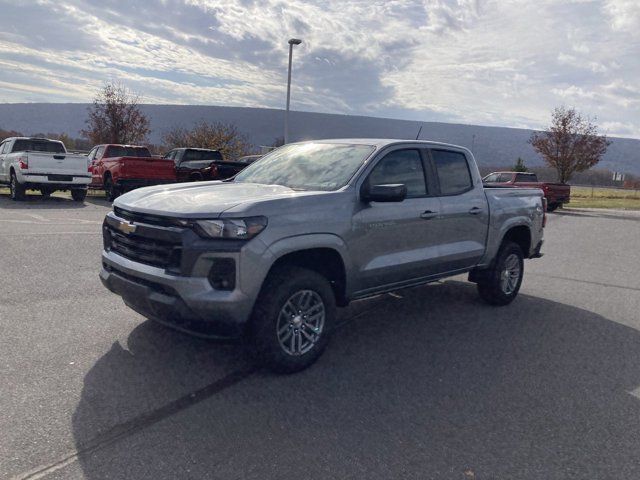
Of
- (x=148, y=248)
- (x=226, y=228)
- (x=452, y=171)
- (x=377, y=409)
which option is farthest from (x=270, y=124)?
(x=377, y=409)

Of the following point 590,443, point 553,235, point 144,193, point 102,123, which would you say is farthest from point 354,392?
point 102,123

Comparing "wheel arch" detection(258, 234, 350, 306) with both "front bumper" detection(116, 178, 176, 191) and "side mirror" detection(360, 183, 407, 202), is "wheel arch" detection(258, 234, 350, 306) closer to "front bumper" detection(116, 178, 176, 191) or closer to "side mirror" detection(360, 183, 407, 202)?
"side mirror" detection(360, 183, 407, 202)

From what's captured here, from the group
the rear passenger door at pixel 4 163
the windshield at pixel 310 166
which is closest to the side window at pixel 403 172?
the windshield at pixel 310 166

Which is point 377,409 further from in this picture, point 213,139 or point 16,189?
point 213,139

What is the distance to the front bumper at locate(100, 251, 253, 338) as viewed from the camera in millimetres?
3727

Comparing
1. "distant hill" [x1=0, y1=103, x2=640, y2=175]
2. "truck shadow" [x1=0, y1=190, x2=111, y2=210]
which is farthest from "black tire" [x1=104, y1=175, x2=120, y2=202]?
"distant hill" [x1=0, y1=103, x2=640, y2=175]

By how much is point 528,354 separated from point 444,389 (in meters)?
1.30

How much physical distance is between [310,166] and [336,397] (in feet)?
7.34

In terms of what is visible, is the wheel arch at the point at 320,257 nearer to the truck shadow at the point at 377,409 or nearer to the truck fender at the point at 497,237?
the truck shadow at the point at 377,409

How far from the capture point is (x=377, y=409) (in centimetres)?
366

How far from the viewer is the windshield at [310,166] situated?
482 cm

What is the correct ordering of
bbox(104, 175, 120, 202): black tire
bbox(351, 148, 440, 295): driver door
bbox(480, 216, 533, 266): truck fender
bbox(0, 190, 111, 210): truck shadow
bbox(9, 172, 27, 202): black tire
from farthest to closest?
1. bbox(104, 175, 120, 202): black tire
2. bbox(9, 172, 27, 202): black tire
3. bbox(0, 190, 111, 210): truck shadow
4. bbox(480, 216, 533, 266): truck fender
5. bbox(351, 148, 440, 295): driver door

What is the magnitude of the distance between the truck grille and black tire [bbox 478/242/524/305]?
3938 mm

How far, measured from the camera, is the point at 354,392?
392cm
